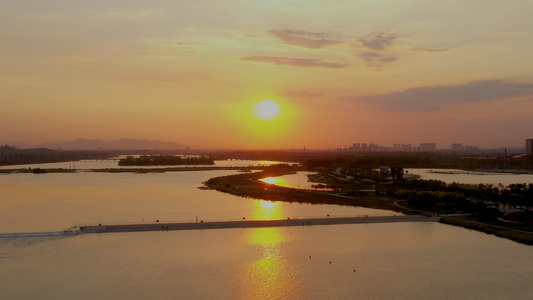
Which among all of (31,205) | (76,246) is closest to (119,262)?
(76,246)

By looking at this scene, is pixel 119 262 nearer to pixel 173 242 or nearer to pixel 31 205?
pixel 173 242

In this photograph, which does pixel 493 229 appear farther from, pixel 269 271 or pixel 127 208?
pixel 127 208

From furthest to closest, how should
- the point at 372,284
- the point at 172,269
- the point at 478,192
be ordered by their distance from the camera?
the point at 478,192
the point at 172,269
the point at 372,284

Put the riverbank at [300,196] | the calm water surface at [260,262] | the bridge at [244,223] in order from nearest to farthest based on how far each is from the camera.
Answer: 1. the calm water surface at [260,262]
2. the bridge at [244,223]
3. the riverbank at [300,196]

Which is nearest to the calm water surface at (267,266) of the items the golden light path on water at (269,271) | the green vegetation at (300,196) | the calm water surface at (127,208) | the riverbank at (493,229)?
the golden light path on water at (269,271)

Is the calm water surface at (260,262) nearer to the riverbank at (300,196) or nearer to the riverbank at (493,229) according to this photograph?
the riverbank at (493,229)
